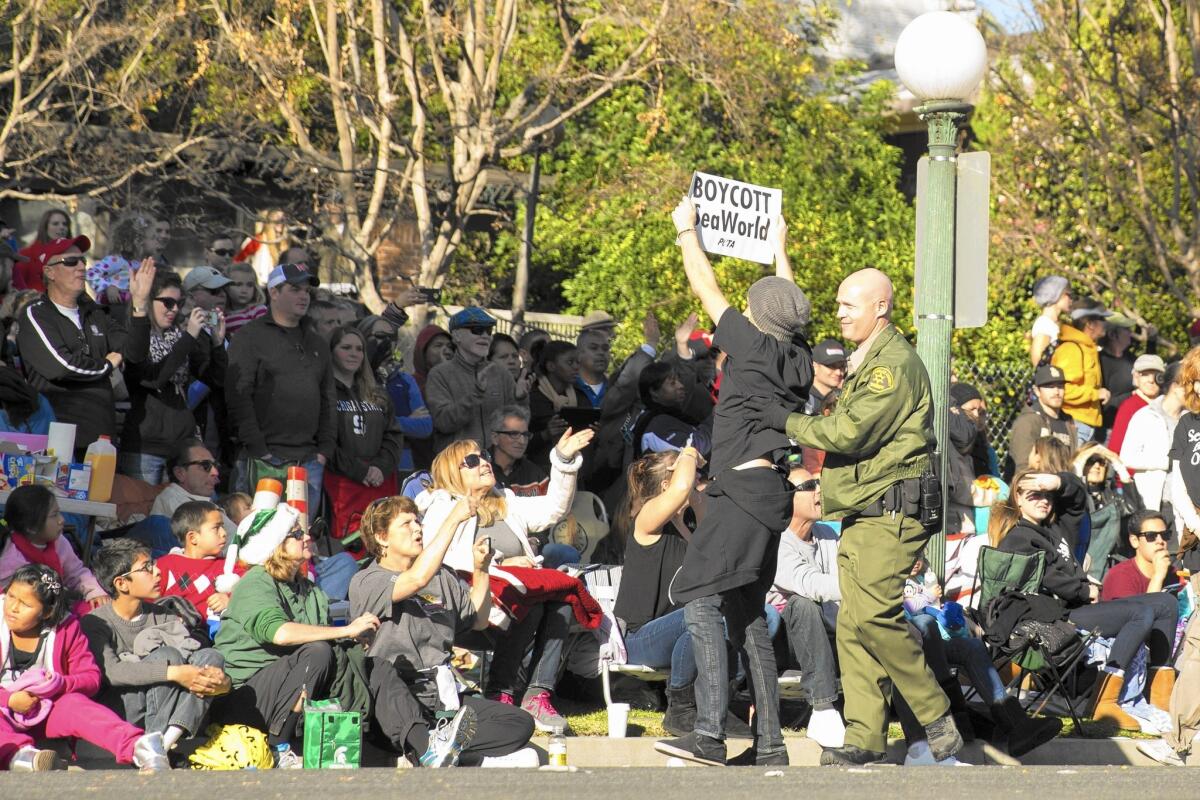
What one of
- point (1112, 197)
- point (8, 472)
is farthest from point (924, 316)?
point (1112, 197)

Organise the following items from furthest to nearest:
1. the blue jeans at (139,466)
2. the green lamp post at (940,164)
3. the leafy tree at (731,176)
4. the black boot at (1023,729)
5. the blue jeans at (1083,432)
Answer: the leafy tree at (731,176) → the blue jeans at (1083,432) → the blue jeans at (139,466) → the green lamp post at (940,164) → the black boot at (1023,729)

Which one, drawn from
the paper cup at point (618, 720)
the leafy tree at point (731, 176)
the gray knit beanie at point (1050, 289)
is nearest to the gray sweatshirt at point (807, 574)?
the paper cup at point (618, 720)

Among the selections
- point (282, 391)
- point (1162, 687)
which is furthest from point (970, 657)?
point (282, 391)

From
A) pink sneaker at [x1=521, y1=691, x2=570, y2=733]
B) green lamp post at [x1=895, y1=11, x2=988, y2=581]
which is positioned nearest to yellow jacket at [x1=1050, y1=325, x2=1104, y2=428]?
green lamp post at [x1=895, y1=11, x2=988, y2=581]

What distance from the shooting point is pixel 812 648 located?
8.60 metres

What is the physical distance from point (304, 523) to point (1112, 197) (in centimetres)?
1264

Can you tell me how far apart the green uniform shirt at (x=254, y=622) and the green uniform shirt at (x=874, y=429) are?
96.2 inches

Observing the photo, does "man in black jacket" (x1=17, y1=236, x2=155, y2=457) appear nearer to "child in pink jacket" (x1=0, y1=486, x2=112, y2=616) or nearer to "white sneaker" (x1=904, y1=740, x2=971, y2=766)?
"child in pink jacket" (x1=0, y1=486, x2=112, y2=616)

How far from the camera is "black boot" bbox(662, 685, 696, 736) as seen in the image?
313 inches

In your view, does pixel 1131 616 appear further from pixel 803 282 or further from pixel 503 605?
pixel 803 282

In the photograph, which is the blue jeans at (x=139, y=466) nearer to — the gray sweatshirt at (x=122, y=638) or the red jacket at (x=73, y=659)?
the gray sweatshirt at (x=122, y=638)

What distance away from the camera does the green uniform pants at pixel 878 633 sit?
23.1ft

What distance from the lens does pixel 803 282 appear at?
20234mm

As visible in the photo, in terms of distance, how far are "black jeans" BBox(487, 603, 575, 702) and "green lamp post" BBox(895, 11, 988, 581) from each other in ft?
6.34
